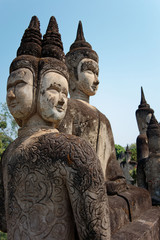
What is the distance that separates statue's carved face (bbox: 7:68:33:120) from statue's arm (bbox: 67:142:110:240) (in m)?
0.59

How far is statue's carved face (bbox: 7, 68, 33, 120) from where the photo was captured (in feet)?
5.49

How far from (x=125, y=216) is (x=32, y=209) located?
4.38ft

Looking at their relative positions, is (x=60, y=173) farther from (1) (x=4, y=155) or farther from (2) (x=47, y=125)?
(1) (x=4, y=155)

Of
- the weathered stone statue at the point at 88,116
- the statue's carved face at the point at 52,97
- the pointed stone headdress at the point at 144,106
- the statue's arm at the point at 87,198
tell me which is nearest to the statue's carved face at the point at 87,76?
the weathered stone statue at the point at 88,116

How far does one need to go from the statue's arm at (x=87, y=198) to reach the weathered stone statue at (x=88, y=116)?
1.07 meters

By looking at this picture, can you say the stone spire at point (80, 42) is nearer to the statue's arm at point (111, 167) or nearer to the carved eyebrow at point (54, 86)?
the statue's arm at point (111, 167)

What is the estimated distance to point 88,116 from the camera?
2736 mm

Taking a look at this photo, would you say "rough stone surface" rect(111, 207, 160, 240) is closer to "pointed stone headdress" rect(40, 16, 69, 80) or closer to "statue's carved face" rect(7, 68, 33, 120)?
"statue's carved face" rect(7, 68, 33, 120)

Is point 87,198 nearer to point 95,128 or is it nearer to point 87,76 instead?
point 95,128

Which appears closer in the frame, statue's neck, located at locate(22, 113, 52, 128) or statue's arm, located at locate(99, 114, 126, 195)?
statue's neck, located at locate(22, 113, 52, 128)

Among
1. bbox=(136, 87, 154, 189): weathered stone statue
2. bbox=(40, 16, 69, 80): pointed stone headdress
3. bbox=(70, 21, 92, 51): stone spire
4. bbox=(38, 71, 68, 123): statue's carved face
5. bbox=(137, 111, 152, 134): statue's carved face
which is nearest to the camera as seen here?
bbox=(38, 71, 68, 123): statue's carved face

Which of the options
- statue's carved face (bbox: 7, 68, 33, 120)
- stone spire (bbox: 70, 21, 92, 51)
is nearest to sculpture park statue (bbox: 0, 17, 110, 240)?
statue's carved face (bbox: 7, 68, 33, 120)

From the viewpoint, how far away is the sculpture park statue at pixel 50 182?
1.33 meters

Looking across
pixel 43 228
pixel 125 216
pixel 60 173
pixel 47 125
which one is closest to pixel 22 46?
pixel 47 125
